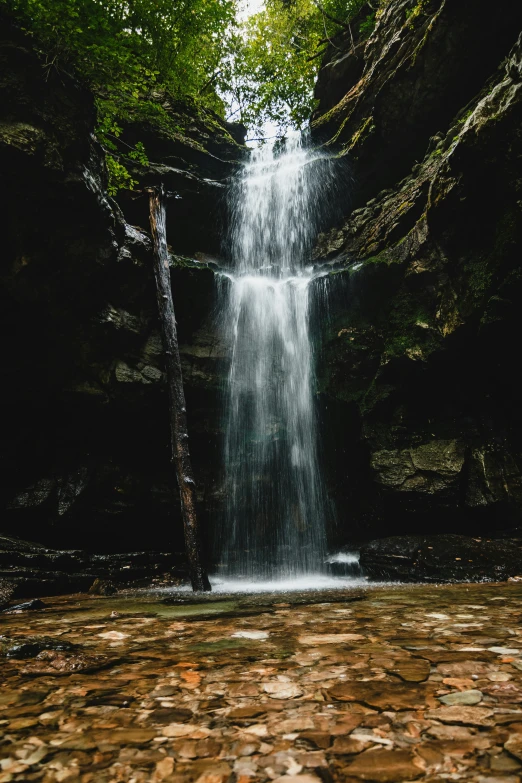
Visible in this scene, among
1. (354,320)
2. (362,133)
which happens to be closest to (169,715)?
(354,320)

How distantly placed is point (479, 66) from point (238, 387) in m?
9.42

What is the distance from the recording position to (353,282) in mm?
9859

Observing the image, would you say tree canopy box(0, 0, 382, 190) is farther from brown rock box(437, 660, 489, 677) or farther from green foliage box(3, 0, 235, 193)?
brown rock box(437, 660, 489, 677)

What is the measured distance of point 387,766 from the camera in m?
1.01

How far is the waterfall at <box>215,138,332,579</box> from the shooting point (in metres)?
9.48

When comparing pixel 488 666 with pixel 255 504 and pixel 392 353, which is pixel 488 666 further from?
pixel 255 504

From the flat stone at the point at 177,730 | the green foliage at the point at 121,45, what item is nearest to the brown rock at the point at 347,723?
the flat stone at the point at 177,730

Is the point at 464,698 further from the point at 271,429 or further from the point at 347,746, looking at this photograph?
the point at 271,429

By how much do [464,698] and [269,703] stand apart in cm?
70

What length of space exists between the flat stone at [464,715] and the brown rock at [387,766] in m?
0.27

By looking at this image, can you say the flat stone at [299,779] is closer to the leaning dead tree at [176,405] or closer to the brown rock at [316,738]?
the brown rock at [316,738]

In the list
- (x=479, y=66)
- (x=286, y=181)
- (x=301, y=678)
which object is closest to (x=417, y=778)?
(x=301, y=678)

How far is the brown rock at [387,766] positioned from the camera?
0.97m

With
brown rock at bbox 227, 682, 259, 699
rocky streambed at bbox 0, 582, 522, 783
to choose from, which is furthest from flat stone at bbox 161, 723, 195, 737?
brown rock at bbox 227, 682, 259, 699
